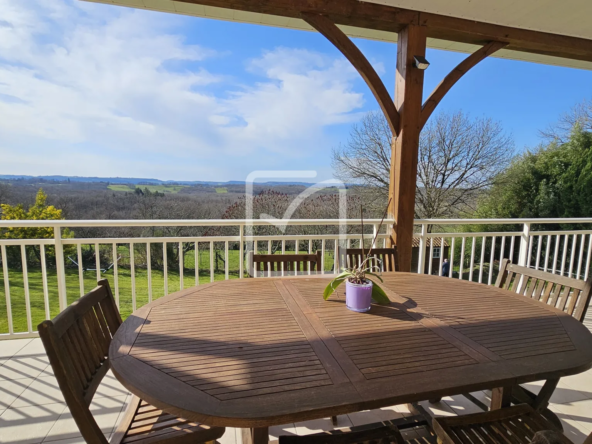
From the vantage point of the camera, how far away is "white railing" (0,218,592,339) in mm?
2709

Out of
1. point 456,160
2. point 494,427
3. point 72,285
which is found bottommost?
point 72,285

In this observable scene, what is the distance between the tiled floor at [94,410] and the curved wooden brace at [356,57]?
2.50 meters

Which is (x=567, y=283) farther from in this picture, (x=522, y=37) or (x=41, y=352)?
(x=41, y=352)

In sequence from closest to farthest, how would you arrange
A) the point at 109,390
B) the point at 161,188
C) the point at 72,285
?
the point at 109,390 < the point at 161,188 < the point at 72,285

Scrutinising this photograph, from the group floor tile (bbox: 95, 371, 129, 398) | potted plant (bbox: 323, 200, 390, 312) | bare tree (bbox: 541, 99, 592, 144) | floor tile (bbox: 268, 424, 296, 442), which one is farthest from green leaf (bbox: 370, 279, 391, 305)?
bare tree (bbox: 541, 99, 592, 144)

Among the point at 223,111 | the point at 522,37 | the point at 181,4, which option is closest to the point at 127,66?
the point at 223,111

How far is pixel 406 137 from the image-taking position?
320cm

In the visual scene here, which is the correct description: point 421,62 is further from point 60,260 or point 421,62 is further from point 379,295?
point 60,260

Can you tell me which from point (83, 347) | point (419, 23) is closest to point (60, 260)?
point (83, 347)

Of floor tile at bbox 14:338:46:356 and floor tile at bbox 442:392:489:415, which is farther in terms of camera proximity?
floor tile at bbox 14:338:46:356

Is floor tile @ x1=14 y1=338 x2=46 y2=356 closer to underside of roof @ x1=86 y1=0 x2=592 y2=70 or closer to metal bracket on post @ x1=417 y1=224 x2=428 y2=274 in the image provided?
underside of roof @ x1=86 y1=0 x2=592 y2=70

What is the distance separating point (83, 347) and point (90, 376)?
11 centimetres

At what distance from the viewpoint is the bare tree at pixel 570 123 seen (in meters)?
8.66

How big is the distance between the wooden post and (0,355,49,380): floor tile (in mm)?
3240
